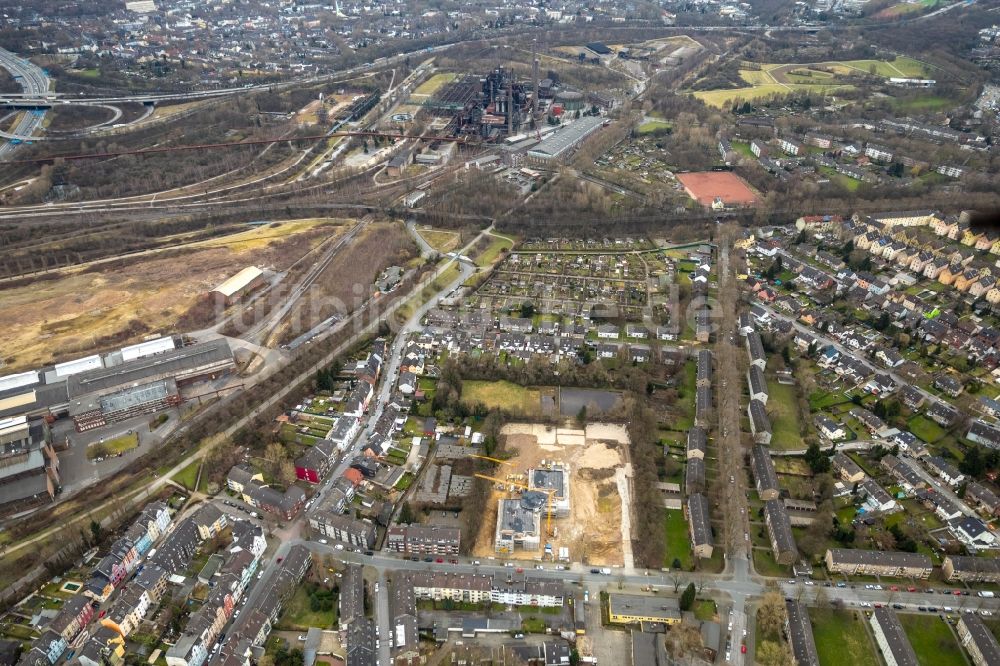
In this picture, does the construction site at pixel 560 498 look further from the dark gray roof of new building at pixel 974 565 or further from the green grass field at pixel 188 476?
the green grass field at pixel 188 476

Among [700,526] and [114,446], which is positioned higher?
[114,446]

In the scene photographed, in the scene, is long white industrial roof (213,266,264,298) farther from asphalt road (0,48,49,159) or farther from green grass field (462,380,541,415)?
asphalt road (0,48,49,159)

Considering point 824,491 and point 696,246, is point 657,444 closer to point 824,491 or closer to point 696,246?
point 824,491

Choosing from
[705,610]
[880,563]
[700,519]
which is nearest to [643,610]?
[705,610]

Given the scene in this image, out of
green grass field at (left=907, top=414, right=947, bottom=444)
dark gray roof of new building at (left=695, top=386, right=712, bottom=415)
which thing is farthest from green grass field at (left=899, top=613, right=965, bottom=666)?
dark gray roof of new building at (left=695, top=386, right=712, bottom=415)

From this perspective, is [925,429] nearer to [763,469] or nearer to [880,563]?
[763,469]

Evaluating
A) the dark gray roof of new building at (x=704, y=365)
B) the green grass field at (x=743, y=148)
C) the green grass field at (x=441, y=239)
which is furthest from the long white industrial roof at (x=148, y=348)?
the green grass field at (x=743, y=148)
